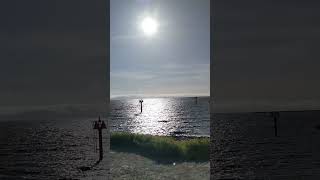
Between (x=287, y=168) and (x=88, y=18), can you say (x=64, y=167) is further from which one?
(x=88, y=18)

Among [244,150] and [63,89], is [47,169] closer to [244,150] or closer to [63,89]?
[63,89]

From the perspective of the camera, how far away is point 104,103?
229 inches

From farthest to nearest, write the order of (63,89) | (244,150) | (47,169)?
(244,150) → (47,169) → (63,89)

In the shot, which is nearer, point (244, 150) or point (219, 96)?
point (219, 96)

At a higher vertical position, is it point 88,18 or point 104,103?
point 88,18

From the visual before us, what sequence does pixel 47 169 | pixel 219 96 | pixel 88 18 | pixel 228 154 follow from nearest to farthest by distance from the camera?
pixel 88 18 → pixel 219 96 → pixel 47 169 → pixel 228 154

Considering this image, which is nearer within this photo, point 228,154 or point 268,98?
point 268,98

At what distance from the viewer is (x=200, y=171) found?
6.42 m

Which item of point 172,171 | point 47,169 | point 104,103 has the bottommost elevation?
point 47,169

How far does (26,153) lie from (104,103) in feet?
60.8

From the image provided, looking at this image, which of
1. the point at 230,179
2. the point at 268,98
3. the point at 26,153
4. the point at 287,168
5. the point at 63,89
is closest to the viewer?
the point at 63,89

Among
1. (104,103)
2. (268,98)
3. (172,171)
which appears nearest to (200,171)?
(172,171)

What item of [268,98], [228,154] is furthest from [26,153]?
[268,98]

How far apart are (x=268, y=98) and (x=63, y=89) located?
18.9 feet
